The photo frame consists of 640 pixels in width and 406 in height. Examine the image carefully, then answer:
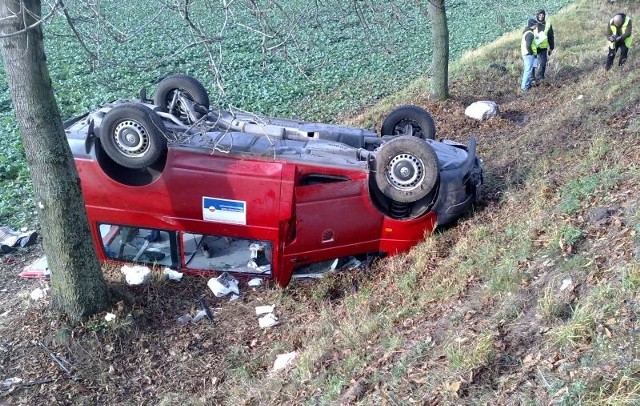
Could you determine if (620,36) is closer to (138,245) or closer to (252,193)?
(252,193)

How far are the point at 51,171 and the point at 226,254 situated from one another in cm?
257

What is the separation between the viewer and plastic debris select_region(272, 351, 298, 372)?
6211 millimetres

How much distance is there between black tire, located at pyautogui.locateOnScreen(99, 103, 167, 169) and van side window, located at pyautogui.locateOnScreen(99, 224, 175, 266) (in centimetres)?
105

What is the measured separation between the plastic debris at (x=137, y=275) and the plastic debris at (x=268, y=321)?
148cm

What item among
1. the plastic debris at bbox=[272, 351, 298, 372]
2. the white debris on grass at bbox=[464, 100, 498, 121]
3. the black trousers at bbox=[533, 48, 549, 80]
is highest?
the black trousers at bbox=[533, 48, 549, 80]

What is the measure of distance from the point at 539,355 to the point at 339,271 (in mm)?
3549

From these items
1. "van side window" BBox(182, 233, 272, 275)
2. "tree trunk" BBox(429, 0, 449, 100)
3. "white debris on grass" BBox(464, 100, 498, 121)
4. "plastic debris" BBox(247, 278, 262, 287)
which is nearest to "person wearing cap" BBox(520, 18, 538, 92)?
"tree trunk" BBox(429, 0, 449, 100)

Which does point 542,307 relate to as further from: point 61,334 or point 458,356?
point 61,334

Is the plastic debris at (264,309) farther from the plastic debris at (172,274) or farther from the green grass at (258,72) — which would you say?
the green grass at (258,72)

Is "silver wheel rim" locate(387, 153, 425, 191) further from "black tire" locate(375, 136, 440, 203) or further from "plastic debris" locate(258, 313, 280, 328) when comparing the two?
"plastic debris" locate(258, 313, 280, 328)

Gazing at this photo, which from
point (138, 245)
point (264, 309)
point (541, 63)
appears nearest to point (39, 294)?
point (138, 245)

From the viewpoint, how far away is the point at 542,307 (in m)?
4.94

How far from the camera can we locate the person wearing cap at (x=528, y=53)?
45.8ft

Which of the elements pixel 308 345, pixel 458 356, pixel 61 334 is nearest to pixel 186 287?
pixel 61 334
